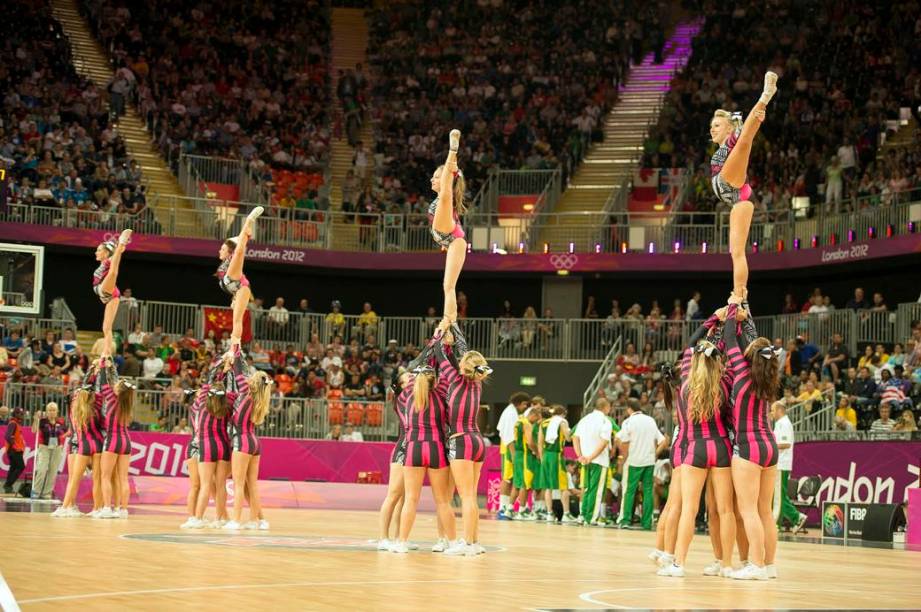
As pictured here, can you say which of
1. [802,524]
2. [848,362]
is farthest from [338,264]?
[802,524]

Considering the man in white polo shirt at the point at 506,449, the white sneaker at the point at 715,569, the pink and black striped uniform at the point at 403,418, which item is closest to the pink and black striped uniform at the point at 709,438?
the white sneaker at the point at 715,569

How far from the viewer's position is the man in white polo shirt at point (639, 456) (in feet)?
71.9

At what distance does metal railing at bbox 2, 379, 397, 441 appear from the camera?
2895cm

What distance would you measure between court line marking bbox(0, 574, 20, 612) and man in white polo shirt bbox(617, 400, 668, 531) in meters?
14.0

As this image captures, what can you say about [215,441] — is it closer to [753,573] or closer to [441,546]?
[441,546]

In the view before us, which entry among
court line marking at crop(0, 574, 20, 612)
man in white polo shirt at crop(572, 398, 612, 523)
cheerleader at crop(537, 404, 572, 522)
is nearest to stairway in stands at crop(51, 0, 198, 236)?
cheerleader at crop(537, 404, 572, 522)

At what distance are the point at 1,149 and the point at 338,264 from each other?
938 cm

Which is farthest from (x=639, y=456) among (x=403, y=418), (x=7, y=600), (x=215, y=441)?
(x=7, y=600)

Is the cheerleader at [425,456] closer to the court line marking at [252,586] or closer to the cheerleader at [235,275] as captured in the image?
the court line marking at [252,586]

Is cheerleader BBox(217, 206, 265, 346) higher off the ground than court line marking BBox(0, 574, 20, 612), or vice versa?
cheerleader BBox(217, 206, 265, 346)

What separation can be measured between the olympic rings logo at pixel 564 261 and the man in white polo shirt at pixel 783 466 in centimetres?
1618

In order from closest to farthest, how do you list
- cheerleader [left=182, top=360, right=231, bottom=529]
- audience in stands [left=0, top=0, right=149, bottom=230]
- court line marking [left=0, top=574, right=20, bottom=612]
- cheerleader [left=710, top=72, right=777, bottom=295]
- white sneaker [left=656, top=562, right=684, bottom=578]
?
court line marking [left=0, top=574, right=20, bottom=612], white sneaker [left=656, top=562, right=684, bottom=578], cheerleader [left=710, top=72, right=777, bottom=295], cheerleader [left=182, top=360, right=231, bottom=529], audience in stands [left=0, top=0, right=149, bottom=230]

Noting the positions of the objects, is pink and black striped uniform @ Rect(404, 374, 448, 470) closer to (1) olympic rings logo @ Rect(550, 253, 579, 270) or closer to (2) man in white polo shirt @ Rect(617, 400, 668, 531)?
(2) man in white polo shirt @ Rect(617, 400, 668, 531)

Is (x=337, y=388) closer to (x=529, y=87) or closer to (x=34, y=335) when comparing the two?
(x=34, y=335)
